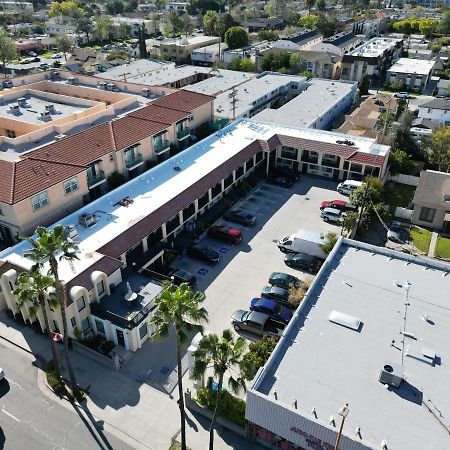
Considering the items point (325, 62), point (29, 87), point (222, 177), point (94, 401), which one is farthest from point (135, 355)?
point (325, 62)

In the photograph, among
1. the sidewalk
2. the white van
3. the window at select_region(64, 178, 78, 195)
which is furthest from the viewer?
the white van

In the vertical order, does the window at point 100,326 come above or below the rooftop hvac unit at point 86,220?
below

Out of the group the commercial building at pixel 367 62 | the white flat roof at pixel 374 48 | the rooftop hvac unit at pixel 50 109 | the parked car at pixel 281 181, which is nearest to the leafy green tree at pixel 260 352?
the parked car at pixel 281 181

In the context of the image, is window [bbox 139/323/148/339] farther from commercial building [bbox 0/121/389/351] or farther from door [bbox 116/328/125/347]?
door [bbox 116/328/125/347]

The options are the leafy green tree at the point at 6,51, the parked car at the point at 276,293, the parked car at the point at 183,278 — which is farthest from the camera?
the leafy green tree at the point at 6,51

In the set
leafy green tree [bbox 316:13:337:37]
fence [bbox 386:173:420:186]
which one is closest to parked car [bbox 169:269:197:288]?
fence [bbox 386:173:420:186]

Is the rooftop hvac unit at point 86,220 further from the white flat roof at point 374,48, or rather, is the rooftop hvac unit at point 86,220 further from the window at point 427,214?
the white flat roof at point 374,48

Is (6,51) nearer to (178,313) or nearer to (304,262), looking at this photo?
(304,262)
